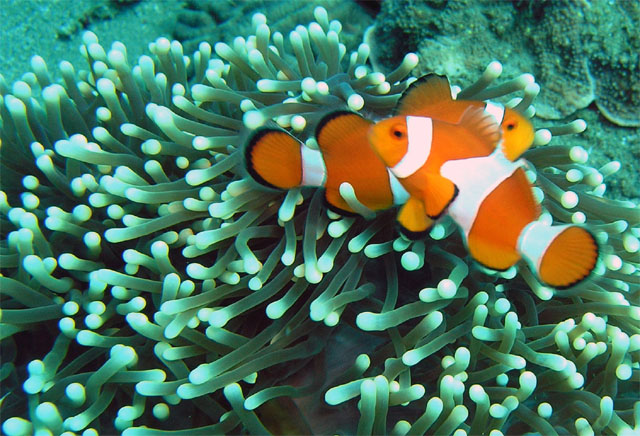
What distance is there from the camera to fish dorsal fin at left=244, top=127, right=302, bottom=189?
109 cm

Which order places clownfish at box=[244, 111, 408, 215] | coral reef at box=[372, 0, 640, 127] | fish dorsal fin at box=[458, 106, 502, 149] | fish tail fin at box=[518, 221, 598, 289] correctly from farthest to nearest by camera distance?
coral reef at box=[372, 0, 640, 127] < clownfish at box=[244, 111, 408, 215] < fish dorsal fin at box=[458, 106, 502, 149] < fish tail fin at box=[518, 221, 598, 289]

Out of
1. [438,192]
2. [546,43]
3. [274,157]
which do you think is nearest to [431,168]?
[438,192]

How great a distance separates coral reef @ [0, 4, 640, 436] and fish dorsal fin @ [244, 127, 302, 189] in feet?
0.18

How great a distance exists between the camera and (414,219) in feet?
3.21

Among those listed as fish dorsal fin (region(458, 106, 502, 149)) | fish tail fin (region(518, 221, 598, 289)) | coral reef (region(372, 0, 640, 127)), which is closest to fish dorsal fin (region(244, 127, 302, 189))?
fish dorsal fin (region(458, 106, 502, 149))

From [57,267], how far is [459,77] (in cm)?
153

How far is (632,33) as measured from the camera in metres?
1.88

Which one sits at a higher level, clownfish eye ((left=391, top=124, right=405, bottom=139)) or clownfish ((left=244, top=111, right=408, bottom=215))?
clownfish eye ((left=391, top=124, right=405, bottom=139))

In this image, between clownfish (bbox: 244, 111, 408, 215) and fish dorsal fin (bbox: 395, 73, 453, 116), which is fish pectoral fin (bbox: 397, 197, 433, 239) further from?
fish dorsal fin (bbox: 395, 73, 453, 116)

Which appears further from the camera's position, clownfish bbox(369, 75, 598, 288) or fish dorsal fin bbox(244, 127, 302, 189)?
fish dorsal fin bbox(244, 127, 302, 189)

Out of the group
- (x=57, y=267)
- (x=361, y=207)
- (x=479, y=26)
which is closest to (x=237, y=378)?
(x=361, y=207)

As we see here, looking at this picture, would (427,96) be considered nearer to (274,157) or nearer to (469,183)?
(469,183)

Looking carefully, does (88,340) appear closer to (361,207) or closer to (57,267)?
(57,267)

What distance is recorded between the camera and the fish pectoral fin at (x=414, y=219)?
0.97 meters
